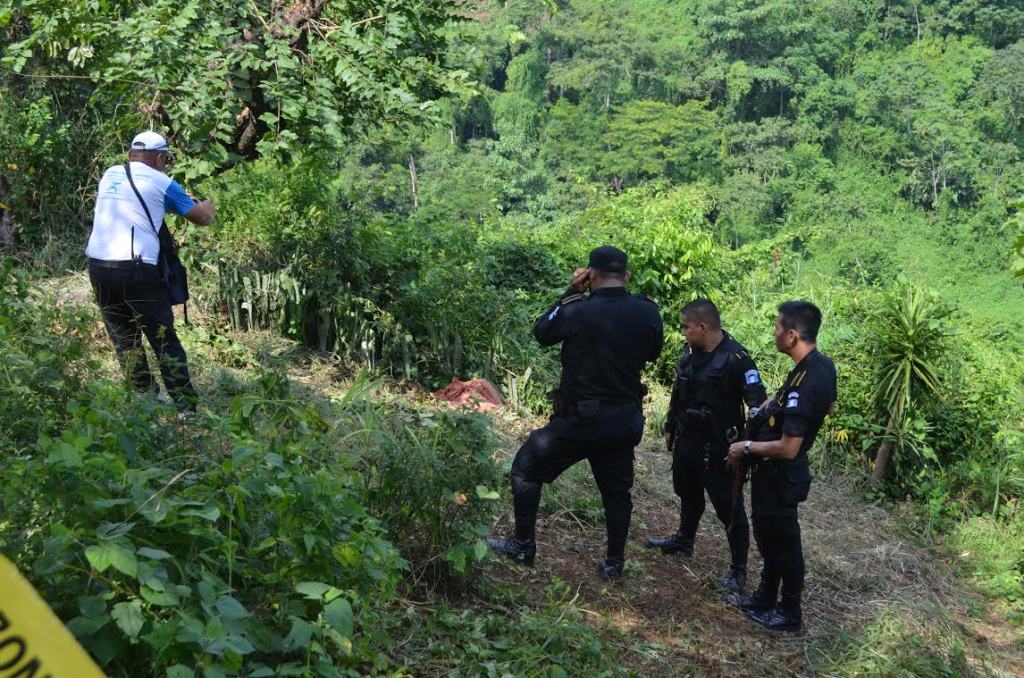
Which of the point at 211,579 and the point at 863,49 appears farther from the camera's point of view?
the point at 863,49

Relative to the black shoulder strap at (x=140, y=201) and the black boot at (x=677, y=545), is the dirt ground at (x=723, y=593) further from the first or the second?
the black shoulder strap at (x=140, y=201)

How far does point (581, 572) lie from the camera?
492 centimetres

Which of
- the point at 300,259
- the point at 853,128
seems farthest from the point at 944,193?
the point at 300,259

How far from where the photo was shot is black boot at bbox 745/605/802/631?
4797mm

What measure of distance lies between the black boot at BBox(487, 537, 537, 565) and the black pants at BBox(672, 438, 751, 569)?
3.12 ft

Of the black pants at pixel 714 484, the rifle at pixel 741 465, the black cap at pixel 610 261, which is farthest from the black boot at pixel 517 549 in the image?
the black cap at pixel 610 261

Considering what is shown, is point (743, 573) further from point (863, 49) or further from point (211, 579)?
point (863, 49)

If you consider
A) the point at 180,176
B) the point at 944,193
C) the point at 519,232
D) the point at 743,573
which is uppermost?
the point at 180,176

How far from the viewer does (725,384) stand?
493 centimetres

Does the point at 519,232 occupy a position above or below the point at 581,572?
above

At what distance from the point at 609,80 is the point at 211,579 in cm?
6934

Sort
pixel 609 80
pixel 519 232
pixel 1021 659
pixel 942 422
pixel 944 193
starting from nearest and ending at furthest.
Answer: pixel 1021 659 < pixel 942 422 < pixel 519 232 < pixel 944 193 < pixel 609 80

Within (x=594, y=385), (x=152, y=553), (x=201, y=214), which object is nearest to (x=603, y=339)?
(x=594, y=385)

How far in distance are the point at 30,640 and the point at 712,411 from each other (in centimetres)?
383
